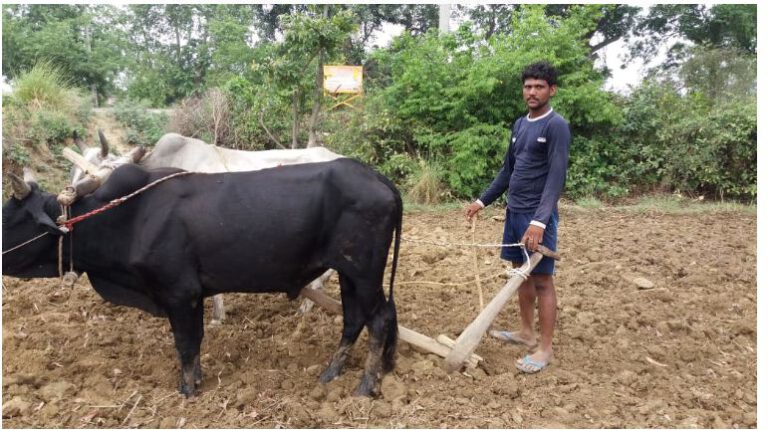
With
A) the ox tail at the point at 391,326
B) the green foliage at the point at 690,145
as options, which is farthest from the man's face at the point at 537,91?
the green foliage at the point at 690,145

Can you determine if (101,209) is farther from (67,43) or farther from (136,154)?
(67,43)

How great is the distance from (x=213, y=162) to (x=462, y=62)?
7.25 metres

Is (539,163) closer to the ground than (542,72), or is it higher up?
closer to the ground

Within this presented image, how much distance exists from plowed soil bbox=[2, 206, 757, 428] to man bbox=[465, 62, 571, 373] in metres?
0.40

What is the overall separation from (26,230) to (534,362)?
11.2 ft

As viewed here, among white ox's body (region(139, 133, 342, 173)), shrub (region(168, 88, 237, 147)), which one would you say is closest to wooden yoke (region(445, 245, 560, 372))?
white ox's body (region(139, 133, 342, 173))

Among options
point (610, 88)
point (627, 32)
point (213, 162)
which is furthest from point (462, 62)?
point (627, 32)

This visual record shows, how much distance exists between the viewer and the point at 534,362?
377 centimetres

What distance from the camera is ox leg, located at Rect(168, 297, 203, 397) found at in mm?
3494

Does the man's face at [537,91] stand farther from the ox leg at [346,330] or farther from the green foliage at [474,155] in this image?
the green foliage at [474,155]

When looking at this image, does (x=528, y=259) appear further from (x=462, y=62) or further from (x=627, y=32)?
(x=627, y=32)

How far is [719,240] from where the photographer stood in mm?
7062

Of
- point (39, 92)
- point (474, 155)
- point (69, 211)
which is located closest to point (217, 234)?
point (69, 211)

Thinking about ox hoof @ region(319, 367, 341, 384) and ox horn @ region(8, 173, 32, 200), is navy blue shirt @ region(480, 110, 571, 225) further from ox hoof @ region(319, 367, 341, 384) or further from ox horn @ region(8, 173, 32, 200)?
ox horn @ region(8, 173, 32, 200)
